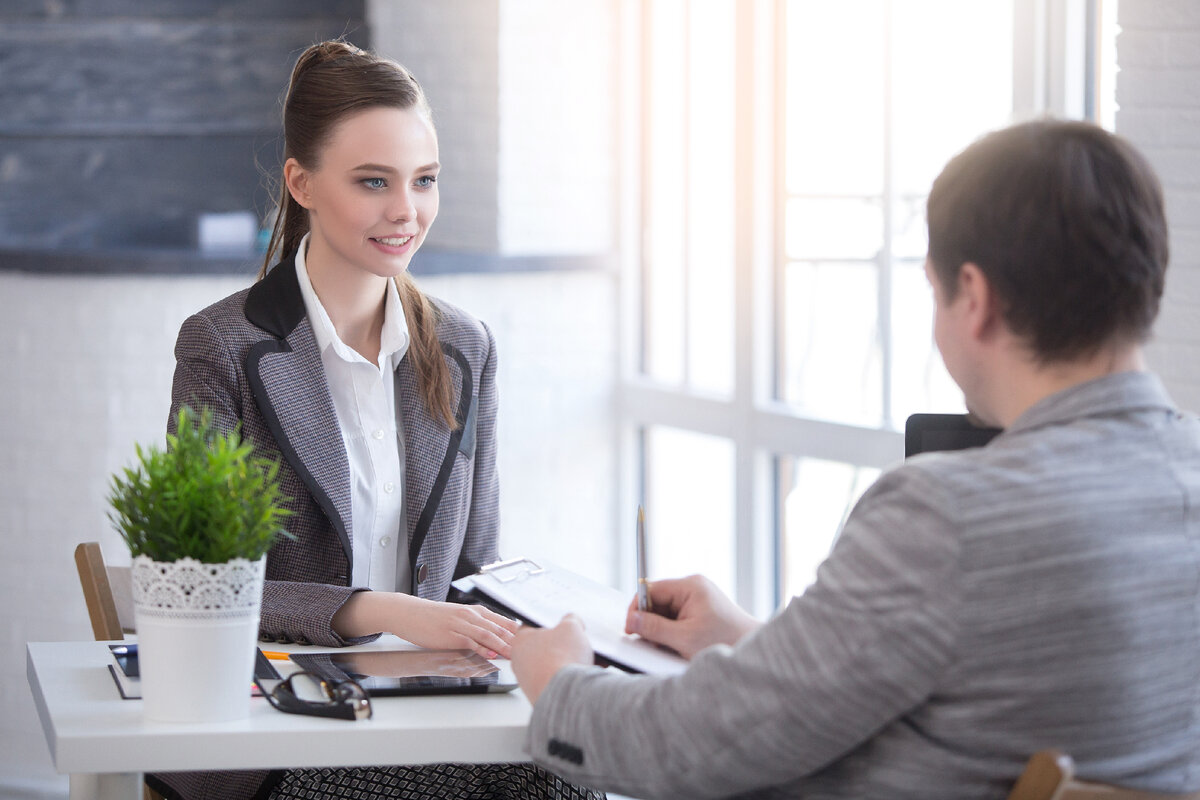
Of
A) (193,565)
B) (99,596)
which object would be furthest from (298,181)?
(193,565)

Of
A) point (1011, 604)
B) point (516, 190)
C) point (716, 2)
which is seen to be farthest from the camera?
point (516, 190)

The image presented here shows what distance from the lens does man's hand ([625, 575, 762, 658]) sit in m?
1.47

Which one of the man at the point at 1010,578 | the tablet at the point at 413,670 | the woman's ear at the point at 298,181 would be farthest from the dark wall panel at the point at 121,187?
the man at the point at 1010,578

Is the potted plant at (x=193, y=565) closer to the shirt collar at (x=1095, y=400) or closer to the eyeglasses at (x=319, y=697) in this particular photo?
the eyeglasses at (x=319, y=697)

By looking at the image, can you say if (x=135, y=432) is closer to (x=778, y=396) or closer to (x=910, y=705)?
(x=778, y=396)

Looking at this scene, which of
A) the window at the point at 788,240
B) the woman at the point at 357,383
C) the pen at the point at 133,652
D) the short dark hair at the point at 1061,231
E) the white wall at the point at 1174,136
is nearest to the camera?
the short dark hair at the point at 1061,231

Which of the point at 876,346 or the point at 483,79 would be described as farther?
the point at 483,79

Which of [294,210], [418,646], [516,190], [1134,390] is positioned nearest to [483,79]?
[516,190]

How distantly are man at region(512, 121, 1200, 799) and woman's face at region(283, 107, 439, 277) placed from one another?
108 cm

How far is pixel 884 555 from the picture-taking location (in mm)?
1050

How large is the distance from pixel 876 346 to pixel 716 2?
1.25m

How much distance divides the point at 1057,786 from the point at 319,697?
70 cm

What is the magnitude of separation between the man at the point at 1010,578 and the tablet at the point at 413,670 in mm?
286

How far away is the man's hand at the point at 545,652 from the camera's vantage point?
1.30m
